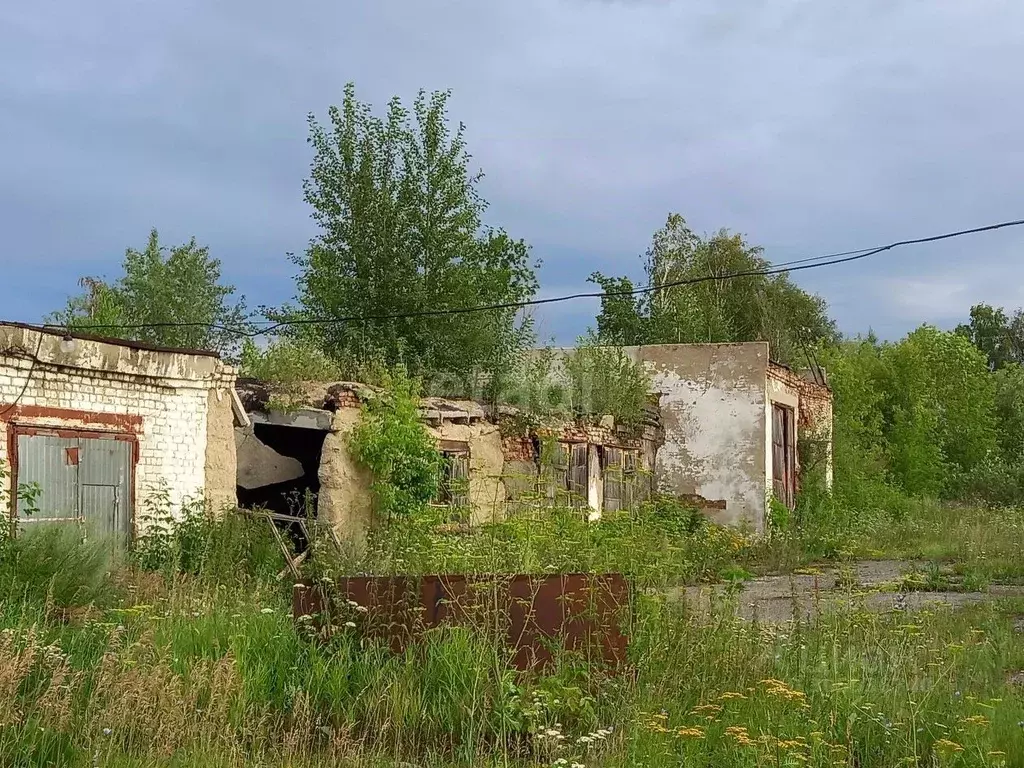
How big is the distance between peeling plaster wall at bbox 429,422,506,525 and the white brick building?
3.45 m

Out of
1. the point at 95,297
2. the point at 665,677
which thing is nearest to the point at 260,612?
the point at 665,677

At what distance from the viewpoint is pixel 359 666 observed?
5.75 metres

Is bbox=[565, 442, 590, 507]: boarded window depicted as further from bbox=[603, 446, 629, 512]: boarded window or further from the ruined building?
bbox=[603, 446, 629, 512]: boarded window

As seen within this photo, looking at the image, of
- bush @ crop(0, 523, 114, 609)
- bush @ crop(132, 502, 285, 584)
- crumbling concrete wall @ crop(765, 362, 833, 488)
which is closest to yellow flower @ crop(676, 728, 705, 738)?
bush @ crop(0, 523, 114, 609)

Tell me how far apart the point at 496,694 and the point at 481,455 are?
1141 centimetres

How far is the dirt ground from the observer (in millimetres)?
9273

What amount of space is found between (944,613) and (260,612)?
6597mm

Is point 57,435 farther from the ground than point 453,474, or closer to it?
farther from the ground

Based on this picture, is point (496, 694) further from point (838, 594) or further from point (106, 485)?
point (106, 485)

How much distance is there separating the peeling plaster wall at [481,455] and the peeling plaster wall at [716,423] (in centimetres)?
572

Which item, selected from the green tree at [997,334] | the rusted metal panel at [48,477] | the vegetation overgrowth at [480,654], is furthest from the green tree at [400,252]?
the green tree at [997,334]

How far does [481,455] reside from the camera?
55.3 feet

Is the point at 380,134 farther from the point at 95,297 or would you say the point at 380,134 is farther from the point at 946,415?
the point at 946,415

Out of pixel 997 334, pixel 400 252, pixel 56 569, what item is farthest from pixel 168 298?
pixel 997 334
